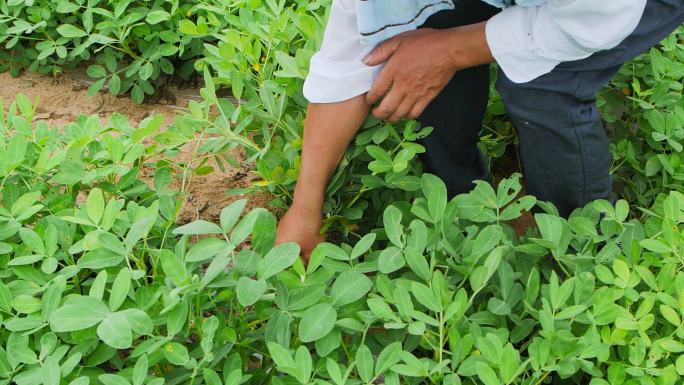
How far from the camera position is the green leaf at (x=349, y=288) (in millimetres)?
1415

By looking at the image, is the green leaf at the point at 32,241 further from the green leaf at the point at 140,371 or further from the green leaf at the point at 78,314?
the green leaf at the point at 140,371

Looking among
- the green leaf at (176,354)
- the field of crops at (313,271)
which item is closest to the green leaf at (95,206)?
the field of crops at (313,271)

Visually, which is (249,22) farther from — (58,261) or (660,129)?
(660,129)

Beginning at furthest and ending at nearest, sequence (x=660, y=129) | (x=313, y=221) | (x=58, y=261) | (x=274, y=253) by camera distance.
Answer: (x=660, y=129) < (x=313, y=221) < (x=58, y=261) < (x=274, y=253)

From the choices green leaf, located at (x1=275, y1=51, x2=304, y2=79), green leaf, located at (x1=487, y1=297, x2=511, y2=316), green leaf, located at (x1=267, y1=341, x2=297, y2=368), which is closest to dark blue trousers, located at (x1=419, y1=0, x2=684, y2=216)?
green leaf, located at (x1=275, y1=51, x2=304, y2=79)

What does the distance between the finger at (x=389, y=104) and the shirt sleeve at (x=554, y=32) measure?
250 millimetres

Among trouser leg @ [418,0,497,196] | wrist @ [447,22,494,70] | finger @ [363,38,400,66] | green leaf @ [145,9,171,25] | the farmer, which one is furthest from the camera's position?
green leaf @ [145,9,171,25]

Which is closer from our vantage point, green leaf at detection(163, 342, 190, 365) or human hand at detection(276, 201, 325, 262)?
green leaf at detection(163, 342, 190, 365)

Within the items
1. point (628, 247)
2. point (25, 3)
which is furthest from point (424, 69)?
point (25, 3)

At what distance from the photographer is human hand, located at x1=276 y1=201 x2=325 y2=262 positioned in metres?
1.94

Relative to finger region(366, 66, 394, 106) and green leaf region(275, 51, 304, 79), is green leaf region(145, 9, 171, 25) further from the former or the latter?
finger region(366, 66, 394, 106)

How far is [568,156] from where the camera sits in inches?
72.7

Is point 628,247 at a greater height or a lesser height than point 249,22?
lesser

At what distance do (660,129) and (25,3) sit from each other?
206 cm
